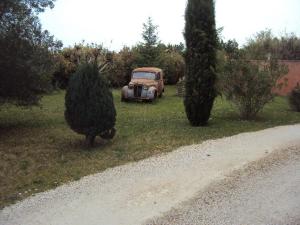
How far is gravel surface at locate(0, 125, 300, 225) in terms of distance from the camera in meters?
7.68

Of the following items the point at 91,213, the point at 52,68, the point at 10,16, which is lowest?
the point at 91,213

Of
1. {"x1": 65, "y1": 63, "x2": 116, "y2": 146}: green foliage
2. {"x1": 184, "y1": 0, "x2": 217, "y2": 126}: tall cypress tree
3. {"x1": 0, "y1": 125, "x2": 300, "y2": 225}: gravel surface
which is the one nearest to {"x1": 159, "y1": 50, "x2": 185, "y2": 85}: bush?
{"x1": 184, "y1": 0, "x2": 217, "y2": 126}: tall cypress tree

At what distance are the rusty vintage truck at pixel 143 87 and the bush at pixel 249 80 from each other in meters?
8.19

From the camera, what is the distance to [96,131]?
1241cm

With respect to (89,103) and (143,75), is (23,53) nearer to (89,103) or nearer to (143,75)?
(89,103)

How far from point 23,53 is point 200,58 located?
541cm

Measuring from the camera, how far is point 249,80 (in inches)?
664

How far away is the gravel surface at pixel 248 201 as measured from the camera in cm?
751

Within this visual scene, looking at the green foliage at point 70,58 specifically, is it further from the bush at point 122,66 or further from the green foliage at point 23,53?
the green foliage at point 23,53

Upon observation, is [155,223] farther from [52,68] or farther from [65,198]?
[52,68]

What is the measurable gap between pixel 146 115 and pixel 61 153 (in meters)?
7.27

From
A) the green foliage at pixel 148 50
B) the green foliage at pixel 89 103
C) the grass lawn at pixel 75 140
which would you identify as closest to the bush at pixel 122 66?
the green foliage at pixel 148 50

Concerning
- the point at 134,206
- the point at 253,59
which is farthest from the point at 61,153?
the point at 253,59

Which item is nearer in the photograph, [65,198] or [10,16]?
[65,198]
